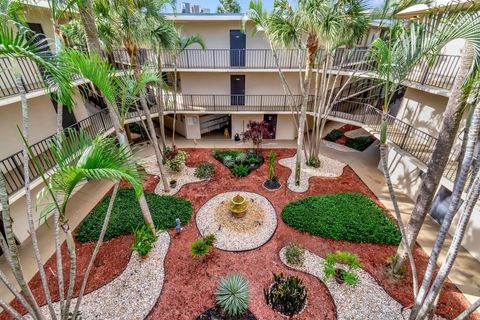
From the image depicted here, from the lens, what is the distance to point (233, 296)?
6.90m

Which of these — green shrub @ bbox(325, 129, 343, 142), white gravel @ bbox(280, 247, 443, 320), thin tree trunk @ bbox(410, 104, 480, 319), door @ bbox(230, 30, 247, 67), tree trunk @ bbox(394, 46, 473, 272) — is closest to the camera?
thin tree trunk @ bbox(410, 104, 480, 319)

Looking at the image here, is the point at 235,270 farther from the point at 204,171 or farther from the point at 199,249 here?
the point at 204,171

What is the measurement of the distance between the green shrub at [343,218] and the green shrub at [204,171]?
509cm

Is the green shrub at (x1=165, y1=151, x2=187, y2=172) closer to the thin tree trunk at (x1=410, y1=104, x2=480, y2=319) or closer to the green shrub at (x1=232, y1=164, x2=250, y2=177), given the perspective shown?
the green shrub at (x1=232, y1=164, x2=250, y2=177)

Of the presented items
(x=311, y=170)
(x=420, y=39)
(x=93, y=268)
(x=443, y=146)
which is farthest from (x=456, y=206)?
(x=93, y=268)

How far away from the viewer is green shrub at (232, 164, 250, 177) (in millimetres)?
13734

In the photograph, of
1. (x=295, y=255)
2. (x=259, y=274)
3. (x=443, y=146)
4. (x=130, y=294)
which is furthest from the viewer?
(x=295, y=255)

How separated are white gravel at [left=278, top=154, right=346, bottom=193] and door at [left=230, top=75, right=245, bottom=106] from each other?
566 cm

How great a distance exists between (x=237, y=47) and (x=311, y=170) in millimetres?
9950

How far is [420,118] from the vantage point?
38.4 feet

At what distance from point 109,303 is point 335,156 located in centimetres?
1489

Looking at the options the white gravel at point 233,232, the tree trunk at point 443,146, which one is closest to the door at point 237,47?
the white gravel at point 233,232

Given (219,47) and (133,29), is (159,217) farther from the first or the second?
(219,47)

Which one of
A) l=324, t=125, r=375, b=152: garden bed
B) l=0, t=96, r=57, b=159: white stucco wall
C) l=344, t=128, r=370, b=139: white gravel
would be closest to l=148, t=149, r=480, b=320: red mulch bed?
l=324, t=125, r=375, b=152: garden bed
